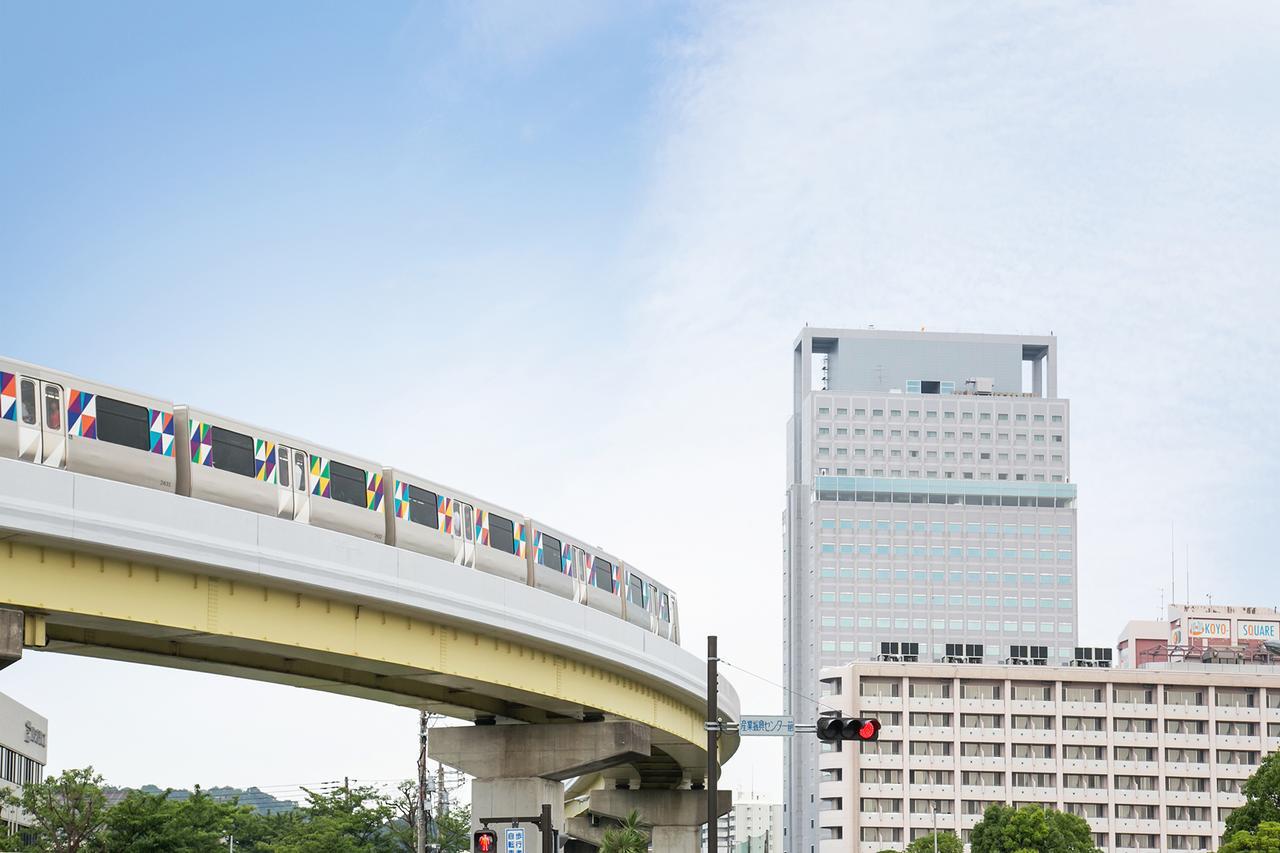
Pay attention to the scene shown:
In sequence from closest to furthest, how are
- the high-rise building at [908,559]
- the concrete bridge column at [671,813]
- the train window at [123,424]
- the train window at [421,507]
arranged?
1. the train window at [123,424]
2. the train window at [421,507]
3. the concrete bridge column at [671,813]
4. the high-rise building at [908,559]

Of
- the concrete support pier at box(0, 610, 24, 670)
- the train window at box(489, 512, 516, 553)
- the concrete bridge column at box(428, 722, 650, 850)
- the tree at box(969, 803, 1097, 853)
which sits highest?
the train window at box(489, 512, 516, 553)

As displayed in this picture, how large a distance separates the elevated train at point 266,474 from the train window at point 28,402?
2cm

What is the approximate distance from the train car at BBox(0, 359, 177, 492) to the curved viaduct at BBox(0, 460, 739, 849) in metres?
1.15

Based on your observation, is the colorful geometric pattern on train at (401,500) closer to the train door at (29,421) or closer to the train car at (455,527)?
the train car at (455,527)

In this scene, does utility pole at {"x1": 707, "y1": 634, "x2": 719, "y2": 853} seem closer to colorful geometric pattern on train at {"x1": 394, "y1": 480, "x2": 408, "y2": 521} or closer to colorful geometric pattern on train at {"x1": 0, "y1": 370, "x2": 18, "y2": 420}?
colorful geometric pattern on train at {"x1": 394, "y1": 480, "x2": 408, "y2": 521}

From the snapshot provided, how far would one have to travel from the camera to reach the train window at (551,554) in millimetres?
37844

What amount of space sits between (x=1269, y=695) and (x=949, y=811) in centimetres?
2767

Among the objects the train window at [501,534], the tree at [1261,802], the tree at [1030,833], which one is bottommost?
the tree at [1030,833]

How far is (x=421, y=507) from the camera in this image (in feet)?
107

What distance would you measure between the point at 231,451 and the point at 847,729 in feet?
36.7

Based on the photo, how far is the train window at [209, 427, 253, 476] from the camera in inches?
1058

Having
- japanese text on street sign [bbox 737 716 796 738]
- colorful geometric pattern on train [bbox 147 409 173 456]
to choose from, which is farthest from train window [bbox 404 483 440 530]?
japanese text on street sign [bbox 737 716 796 738]

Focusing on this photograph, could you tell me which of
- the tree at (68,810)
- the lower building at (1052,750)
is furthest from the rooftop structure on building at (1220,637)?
the tree at (68,810)

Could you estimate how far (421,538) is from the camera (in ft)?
107
